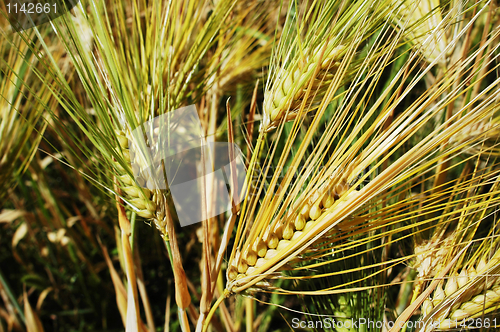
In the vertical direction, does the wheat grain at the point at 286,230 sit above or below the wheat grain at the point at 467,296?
above

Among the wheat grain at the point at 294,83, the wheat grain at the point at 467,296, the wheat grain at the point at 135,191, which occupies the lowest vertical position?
the wheat grain at the point at 467,296

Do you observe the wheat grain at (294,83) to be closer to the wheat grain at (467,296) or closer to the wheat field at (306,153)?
the wheat field at (306,153)

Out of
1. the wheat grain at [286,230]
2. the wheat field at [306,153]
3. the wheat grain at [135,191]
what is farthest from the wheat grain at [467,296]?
the wheat grain at [135,191]

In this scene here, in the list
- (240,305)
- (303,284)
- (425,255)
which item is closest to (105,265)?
(240,305)

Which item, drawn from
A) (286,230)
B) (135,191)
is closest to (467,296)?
(286,230)

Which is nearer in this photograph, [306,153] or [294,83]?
[294,83]

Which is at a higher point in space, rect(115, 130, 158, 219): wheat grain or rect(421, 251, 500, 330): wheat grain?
rect(115, 130, 158, 219): wheat grain

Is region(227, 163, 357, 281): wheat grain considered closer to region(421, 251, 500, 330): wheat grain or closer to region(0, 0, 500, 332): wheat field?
region(0, 0, 500, 332): wheat field

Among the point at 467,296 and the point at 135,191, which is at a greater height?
the point at 135,191

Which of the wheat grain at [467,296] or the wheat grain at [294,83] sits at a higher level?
the wheat grain at [294,83]

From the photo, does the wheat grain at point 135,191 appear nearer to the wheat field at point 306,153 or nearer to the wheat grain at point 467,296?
the wheat field at point 306,153

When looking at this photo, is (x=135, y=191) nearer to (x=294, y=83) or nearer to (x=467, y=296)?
(x=294, y=83)

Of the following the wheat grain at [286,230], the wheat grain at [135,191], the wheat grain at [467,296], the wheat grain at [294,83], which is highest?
the wheat grain at [294,83]

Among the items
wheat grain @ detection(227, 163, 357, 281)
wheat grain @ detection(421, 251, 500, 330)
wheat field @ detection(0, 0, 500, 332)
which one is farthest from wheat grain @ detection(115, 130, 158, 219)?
wheat grain @ detection(421, 251, 500, 330)
